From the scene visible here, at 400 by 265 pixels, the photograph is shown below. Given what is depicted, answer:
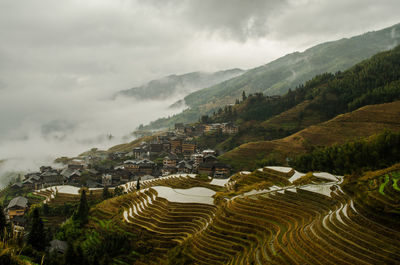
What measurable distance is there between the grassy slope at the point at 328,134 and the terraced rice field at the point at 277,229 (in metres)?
33.0

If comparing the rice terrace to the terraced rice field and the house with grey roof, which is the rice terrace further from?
the house with grey roof

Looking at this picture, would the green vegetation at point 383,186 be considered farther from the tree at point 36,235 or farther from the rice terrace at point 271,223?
the tree at point 36,235

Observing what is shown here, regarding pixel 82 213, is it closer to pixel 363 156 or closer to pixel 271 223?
pixel 271 223

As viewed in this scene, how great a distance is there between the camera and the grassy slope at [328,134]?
68938mm

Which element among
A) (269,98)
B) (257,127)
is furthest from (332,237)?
(269,98)

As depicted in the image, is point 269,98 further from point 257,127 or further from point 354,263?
point 354,263

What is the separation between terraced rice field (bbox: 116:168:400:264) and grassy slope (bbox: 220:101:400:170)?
3304 centimetres

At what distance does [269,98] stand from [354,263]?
121717 mm

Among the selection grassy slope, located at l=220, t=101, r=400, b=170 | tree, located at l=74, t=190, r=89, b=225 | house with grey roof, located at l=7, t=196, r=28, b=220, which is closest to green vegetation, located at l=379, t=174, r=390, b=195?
grassy slope, located at l=220, t=101, r=400, b=170

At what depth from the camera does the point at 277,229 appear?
23.9 meters

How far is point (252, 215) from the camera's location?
27.0 meters

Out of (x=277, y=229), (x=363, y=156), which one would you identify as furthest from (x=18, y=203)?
(x=363, y=156)

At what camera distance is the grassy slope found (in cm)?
6894

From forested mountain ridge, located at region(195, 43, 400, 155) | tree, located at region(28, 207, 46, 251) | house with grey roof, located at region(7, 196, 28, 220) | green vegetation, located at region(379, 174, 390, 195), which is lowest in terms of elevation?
house with grey roof, located at region(7, 196, 28, 220)
